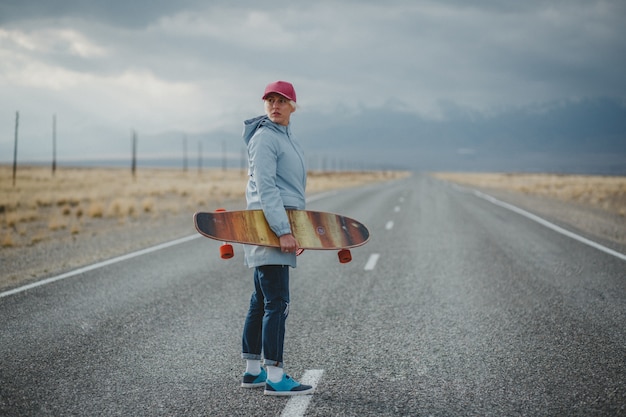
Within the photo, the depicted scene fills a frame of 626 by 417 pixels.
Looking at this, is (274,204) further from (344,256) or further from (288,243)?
(344,256)

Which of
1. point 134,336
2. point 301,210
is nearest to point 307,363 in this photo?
point 301,210

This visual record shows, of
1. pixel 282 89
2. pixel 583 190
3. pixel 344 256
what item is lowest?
pixel 344 256

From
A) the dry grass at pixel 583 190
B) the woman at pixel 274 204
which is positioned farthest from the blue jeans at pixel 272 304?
the dry grass at pixel 583 190

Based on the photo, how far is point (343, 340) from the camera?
4.83 meters

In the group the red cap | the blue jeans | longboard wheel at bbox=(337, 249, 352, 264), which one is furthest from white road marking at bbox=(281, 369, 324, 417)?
the red cap

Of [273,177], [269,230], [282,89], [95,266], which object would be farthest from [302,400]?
[95,266]

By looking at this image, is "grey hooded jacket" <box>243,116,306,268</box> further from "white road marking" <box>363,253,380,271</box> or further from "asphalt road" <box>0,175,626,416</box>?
"white road marking" <box>363,253,380,271</box>

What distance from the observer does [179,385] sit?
12.5 ft

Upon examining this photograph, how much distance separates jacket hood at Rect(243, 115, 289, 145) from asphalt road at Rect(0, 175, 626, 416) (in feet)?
6.00

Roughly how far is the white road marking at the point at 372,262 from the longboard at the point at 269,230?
14.8 feet

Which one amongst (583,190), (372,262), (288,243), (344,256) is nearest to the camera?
(288,243)

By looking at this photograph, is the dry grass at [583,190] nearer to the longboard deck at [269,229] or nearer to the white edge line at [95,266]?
the white edge line at [95,266]

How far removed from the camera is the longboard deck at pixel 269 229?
3.55 m

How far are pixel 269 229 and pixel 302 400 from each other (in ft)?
3.91
